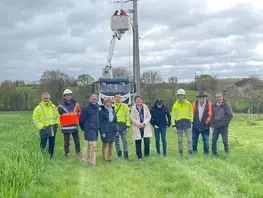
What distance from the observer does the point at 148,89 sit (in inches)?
1806

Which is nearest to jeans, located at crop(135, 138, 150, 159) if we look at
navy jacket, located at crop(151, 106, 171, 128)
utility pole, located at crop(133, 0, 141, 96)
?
navy jacket, located at crop(151, 106, 171, 128)

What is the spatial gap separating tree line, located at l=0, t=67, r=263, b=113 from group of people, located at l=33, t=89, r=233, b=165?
88.6ft

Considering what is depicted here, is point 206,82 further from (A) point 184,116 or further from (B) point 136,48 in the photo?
(A) point 184,116

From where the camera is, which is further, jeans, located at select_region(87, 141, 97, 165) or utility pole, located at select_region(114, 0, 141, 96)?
utility pole, located at select_region(114, 0, 141, 96)

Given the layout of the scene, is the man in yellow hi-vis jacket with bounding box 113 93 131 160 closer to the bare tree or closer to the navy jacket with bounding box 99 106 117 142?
the navy jacket with bounding box 99 106 117 142

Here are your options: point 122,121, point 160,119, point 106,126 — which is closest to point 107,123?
point 106,126

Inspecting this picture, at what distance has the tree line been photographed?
38.1m

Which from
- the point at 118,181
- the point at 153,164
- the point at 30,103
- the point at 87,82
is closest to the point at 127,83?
the point at 153,164

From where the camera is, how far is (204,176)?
7.66 m

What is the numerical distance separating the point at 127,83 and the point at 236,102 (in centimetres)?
1984

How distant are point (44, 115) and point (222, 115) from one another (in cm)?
506

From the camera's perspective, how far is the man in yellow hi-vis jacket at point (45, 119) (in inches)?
399

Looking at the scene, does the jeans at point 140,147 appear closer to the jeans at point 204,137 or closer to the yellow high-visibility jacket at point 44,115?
the jeans at point 204,137

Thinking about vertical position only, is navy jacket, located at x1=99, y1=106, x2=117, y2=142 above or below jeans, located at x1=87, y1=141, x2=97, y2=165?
above
